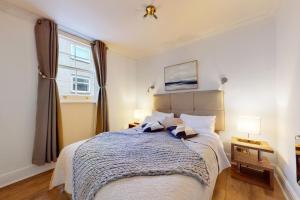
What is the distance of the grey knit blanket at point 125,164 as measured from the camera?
1.05 m

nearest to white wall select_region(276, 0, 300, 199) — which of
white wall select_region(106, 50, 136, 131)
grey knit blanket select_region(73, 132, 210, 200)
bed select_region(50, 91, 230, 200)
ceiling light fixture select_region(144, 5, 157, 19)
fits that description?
bed select_region(50, 91, 230, 200)

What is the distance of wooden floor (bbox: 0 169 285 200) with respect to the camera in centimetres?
171

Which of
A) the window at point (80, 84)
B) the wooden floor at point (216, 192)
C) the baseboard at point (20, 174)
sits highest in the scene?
the window at point (80, 84)

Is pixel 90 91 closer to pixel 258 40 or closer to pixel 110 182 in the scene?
pixel 110 182

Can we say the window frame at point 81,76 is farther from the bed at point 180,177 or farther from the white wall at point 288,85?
the white wall at point 288,85

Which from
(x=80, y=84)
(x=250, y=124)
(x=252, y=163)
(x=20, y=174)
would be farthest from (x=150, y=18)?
(x=20, y=174)

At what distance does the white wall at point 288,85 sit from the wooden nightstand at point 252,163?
180mm

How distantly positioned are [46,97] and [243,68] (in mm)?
3300

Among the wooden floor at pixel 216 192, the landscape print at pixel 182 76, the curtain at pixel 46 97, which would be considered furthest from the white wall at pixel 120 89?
the wooden floor at pixel 216 192

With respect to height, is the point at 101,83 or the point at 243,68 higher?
the point at 243,68

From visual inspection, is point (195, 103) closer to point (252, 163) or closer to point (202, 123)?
point (202, 123)

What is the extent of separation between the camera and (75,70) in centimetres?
297

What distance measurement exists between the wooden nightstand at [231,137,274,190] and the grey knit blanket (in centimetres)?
109

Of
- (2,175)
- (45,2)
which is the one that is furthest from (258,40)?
(2,175)
